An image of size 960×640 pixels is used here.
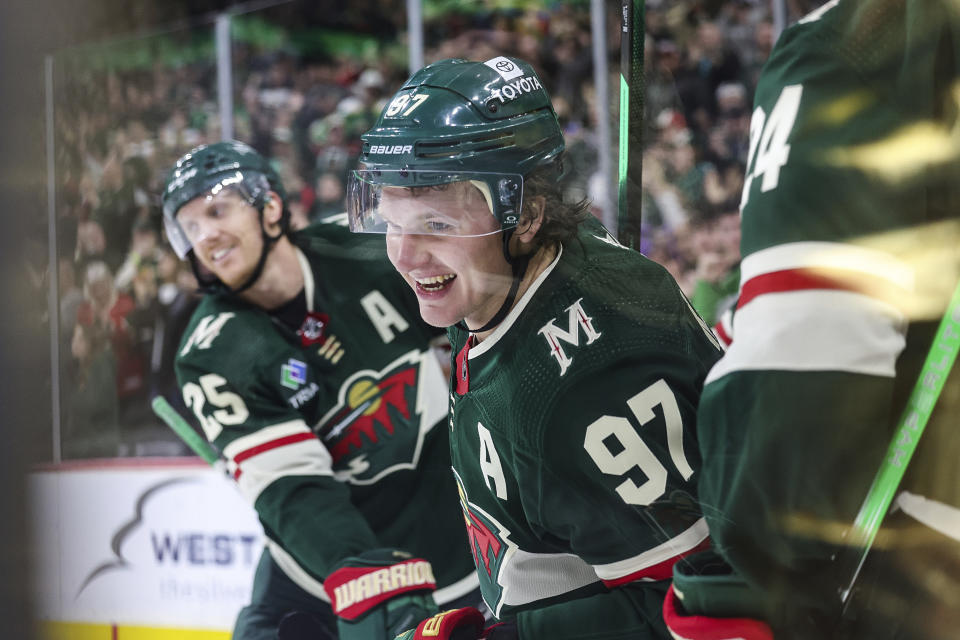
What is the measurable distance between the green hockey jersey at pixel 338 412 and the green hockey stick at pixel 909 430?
89 cm

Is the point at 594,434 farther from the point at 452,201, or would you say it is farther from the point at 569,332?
the point at 452,201

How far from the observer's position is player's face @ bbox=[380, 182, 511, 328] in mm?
1085

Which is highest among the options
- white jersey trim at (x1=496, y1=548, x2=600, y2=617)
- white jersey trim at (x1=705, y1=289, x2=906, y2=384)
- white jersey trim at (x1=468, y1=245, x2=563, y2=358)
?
white jersey trim at (x1=468, y1=245, x2=563, y2=358)

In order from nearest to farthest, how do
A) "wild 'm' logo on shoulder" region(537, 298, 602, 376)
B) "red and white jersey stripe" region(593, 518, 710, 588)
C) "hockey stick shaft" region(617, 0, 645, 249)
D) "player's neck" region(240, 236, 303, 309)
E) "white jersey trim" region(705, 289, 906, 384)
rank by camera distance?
"white jersey trim" region(705, 289, 906, 384) < "red and white jersey stripe" region(593, 518, 710, 588) < "wild 'm' logo on shoulder" region(537, 298, 602, 376) < "hockey stick shaft" region(617, 0, 645, 249) < "player's neck" region(240, 236, 303, 309)

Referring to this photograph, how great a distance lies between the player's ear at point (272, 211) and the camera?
1.73 m

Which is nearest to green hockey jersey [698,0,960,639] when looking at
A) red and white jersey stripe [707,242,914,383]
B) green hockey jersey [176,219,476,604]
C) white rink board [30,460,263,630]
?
red and white jersey stripe [707,242,914,383]

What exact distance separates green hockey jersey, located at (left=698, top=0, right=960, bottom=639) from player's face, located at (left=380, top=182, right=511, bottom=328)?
14.3 inches

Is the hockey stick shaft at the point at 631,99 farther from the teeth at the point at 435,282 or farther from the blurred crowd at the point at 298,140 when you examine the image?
the teeth at the point at 435,282

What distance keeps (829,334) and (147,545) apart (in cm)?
161

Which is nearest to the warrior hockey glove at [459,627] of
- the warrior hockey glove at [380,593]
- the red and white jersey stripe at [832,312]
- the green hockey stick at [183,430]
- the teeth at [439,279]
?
the warrior hockey glove at [380,593]

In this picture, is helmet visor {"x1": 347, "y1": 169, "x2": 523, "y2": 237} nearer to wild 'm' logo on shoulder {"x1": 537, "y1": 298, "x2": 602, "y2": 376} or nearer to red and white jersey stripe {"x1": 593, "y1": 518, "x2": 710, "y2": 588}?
wild 'm' logo on shoulder {"x1": 537, "y1": 298, "x2": 602, "y2": 376}

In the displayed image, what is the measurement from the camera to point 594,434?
3.36ft

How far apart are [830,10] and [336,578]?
1.18 metres

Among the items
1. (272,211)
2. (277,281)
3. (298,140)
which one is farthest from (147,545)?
(298,140)
